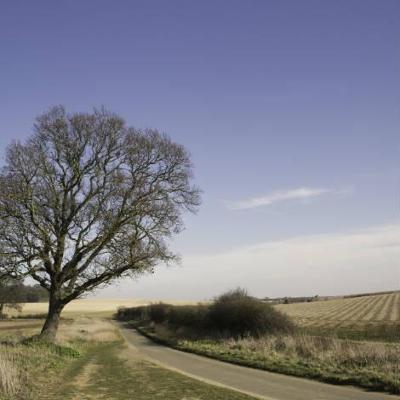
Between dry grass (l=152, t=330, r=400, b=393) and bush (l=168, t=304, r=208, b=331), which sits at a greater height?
bush (l=168, t=304, r=208, b=331)

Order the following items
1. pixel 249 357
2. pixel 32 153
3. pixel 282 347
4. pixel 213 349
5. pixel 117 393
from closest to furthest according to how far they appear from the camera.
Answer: pixel 117 393, pixel 249 357, pixel 282 347, pixel 32 153, pixel 213 349

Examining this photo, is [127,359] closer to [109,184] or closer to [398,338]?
[109,184]

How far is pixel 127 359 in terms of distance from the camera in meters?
25.7

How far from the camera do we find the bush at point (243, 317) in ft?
120

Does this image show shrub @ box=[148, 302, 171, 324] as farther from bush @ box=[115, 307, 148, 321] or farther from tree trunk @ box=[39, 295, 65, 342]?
tree trunk @ box=[39, 295, 65, 342]

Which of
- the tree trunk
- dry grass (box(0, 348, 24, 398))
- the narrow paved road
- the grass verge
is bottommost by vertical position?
the narrow paved road

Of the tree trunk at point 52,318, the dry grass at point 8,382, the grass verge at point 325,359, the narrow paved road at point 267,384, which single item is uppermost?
the tree trunk at point 52,318

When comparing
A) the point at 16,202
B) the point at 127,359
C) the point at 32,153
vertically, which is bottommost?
the point at 127,359

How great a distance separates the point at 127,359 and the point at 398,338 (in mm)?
17889

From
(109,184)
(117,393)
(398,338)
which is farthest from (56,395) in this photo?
(398,338)

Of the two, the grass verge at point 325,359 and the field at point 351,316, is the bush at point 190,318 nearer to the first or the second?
the field at point 351,316

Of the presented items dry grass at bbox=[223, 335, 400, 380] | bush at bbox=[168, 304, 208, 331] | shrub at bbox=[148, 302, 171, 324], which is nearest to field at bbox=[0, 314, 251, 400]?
dry grass at bbox=[223, 335, 400, 380]

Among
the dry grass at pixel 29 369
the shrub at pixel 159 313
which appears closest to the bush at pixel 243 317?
the dry grass at pixel 29 369

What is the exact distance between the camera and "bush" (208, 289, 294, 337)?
120ft
